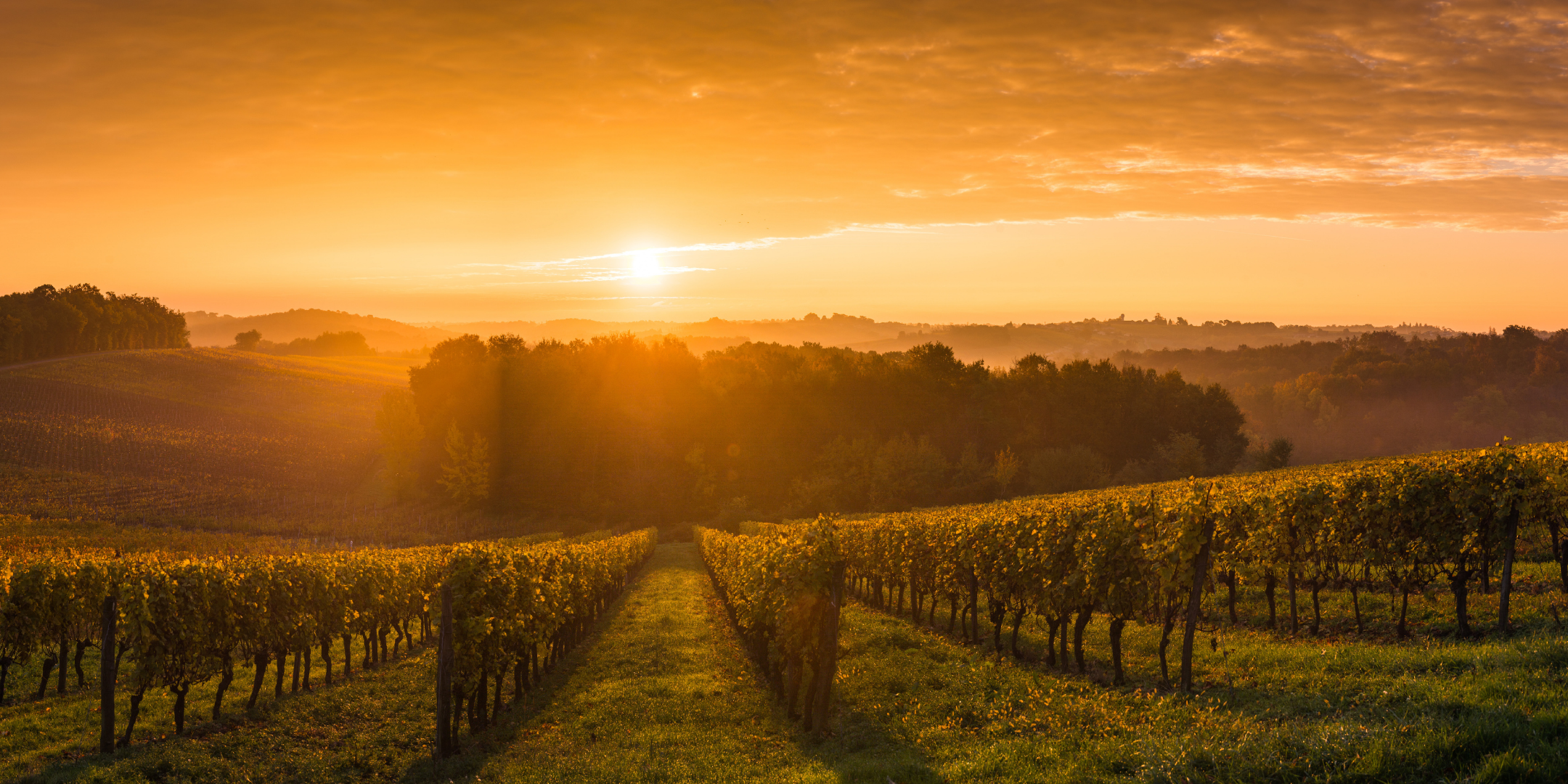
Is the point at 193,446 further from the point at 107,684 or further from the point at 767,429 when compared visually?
the point at 107,684

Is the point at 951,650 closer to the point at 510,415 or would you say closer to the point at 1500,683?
the point at 1500,683

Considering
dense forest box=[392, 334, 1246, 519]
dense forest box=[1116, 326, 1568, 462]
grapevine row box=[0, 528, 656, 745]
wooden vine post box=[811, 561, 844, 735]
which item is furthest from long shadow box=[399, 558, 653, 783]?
dense forest box=[1116, 326, 1568, 462]

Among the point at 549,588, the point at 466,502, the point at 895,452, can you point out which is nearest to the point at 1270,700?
the point at 549,588

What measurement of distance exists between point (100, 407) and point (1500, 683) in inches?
4982

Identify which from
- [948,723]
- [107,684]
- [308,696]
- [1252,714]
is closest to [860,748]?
[948,723]

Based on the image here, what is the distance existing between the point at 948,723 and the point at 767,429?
74605 mm

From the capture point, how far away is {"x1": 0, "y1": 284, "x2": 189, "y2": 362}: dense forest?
120 meters

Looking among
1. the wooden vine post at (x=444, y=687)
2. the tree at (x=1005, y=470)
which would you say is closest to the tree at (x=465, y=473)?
the tree at (x=1005, y=470)

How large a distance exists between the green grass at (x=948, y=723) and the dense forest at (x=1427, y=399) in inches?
4666

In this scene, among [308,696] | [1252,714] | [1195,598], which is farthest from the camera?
[308,696]

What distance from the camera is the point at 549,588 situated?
1906 centimetres

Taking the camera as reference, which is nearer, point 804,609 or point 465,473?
point 804,609

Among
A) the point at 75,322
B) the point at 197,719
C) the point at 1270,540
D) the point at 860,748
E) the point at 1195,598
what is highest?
the point at 75,322

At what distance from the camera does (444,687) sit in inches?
543
